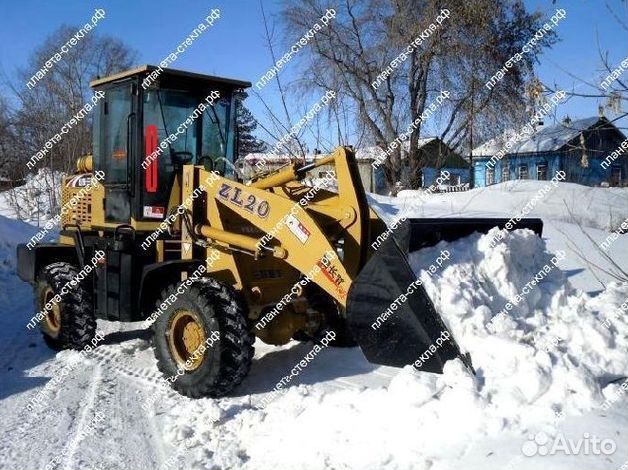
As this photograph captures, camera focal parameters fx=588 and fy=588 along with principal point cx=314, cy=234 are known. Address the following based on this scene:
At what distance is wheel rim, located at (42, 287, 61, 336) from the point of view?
250 inches

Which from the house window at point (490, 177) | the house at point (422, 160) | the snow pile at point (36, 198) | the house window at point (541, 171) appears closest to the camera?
the house at point (422, 160)

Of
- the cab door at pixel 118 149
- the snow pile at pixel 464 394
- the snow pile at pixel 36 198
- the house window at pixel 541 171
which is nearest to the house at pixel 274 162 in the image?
the cab door at pixel 118 149

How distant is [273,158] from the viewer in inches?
427

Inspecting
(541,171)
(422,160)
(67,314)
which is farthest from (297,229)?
(541,171)

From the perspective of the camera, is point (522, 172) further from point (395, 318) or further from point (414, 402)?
point (414, 402)

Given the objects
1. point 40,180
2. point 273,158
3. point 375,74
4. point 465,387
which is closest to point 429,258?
point 465,387

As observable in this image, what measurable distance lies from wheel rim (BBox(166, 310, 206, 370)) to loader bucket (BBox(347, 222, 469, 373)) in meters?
1.43

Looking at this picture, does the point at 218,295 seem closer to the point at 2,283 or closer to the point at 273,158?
the point at 273,158

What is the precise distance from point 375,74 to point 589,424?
2069cm

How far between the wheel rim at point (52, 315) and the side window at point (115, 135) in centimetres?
147

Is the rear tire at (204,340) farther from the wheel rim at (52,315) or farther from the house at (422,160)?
the house at (422,160)

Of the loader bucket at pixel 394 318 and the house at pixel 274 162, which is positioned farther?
the house at pixel 274 162

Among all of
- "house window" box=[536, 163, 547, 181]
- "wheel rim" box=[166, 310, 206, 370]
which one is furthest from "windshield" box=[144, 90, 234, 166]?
"house window" box=[536, 163, 547, 181]

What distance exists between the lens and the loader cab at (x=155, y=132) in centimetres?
575
